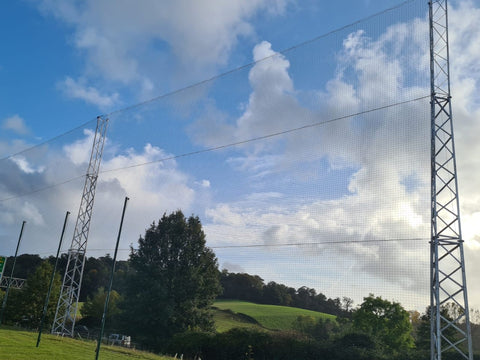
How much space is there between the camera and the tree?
25156 millimetres

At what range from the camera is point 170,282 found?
26.8m

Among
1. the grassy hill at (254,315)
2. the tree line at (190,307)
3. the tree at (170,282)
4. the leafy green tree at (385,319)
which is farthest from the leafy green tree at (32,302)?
the leafy green tree at (385,319)

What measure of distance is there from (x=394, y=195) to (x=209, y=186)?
812 cm

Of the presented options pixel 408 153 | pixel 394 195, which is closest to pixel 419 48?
pixel 408 153

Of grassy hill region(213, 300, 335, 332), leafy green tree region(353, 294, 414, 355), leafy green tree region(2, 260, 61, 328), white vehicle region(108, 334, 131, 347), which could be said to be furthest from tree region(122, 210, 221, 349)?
leafy green tree region(353, 294, 414, 355)

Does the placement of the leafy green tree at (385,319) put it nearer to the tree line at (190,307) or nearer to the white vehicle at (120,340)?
the tree line at (190,307)

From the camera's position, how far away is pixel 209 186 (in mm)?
16906

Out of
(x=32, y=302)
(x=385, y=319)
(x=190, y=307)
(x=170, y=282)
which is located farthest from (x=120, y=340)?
(x=385, y=319)

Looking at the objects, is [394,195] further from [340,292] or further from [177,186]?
[177,186]

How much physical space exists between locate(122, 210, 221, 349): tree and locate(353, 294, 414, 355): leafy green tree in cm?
1081

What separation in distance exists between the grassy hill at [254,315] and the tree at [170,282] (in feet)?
11.9

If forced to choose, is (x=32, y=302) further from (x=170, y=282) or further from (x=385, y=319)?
(x=385, y=319)

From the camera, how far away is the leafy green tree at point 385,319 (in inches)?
1051

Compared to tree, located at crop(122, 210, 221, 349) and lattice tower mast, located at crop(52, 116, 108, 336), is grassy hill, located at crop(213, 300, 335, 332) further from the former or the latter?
lattice tower mast, located at crop(52, 116, 108, 336)
